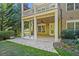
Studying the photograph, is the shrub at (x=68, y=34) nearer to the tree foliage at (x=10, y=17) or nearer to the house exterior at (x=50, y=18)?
the house exterior at (x=50, y=18)

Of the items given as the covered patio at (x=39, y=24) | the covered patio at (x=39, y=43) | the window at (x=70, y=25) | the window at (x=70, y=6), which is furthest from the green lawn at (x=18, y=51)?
the window at (x=70, y=6)

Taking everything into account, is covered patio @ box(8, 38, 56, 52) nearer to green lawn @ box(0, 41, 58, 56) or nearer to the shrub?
green lawn @ box(0, 41, 58, 56)

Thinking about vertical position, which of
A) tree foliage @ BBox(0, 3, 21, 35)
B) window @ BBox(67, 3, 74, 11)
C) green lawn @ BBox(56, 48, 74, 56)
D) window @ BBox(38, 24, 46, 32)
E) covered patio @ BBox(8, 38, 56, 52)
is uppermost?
window @ BBox(67, 3, 74, 11)

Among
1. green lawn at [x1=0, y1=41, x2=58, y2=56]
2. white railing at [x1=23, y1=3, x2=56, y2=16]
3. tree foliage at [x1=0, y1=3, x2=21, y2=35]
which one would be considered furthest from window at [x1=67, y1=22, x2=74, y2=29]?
tree foliage at [x1=0, y1=3, x2=21, y2=35]

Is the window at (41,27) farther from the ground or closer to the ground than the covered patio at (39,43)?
farther from the ground

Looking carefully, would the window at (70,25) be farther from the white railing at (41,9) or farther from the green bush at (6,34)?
the green bush at (6,34)

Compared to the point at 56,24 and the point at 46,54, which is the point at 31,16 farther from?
the point at 46,54

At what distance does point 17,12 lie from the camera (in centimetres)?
454

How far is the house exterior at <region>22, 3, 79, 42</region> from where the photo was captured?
4383mm

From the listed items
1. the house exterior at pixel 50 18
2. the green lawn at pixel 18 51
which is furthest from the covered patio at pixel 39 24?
the green lawn at pixel 18 51

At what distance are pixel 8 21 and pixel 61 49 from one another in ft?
4.01

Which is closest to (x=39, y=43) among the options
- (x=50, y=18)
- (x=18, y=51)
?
(x=18, y=51)

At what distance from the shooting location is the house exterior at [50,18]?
438 centimetres

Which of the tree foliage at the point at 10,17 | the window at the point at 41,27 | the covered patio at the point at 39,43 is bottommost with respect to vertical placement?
the covered patio at the point at 39,43
